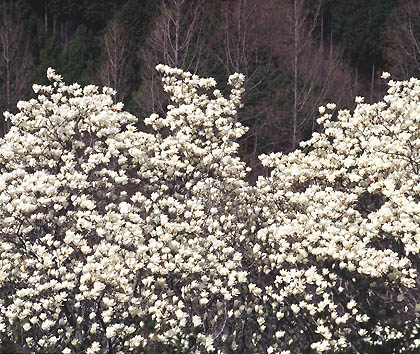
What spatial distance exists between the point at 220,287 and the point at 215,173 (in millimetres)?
1776

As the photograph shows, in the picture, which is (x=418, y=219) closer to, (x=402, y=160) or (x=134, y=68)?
(x=402, y=160)

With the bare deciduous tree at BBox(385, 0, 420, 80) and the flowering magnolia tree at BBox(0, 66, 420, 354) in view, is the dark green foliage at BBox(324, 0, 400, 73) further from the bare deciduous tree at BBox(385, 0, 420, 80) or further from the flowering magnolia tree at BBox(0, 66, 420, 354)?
the flowering magnolia tree at BBox(0, 66, 420, 354)

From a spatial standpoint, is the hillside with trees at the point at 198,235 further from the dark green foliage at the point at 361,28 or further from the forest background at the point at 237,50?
the dark green foliage at the point at 361,28

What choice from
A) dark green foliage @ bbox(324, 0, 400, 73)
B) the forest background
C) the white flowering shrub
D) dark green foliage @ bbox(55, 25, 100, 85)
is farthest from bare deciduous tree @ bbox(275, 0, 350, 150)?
the white flowering shrub

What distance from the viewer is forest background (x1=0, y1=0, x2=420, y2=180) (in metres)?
22.0

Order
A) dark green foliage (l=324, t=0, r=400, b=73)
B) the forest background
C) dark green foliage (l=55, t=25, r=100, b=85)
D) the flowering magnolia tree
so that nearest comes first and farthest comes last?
the flowering magnolia tree < the forest background < dark green foliage (l=55, t=25, r=100, b=85) < dark green foliage (l=324, t=0, r=400, b=73)

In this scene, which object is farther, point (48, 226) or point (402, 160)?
point (402, 160)

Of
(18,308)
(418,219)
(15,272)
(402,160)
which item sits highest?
(402,160)

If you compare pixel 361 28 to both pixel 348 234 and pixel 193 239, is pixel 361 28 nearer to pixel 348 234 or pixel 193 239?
pixel 348 234

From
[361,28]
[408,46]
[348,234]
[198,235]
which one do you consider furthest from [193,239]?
[361,28]

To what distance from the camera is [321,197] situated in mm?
8234

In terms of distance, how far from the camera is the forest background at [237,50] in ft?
72.1

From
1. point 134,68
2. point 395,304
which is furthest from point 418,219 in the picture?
point 134,68

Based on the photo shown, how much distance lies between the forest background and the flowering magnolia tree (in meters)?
8.81
